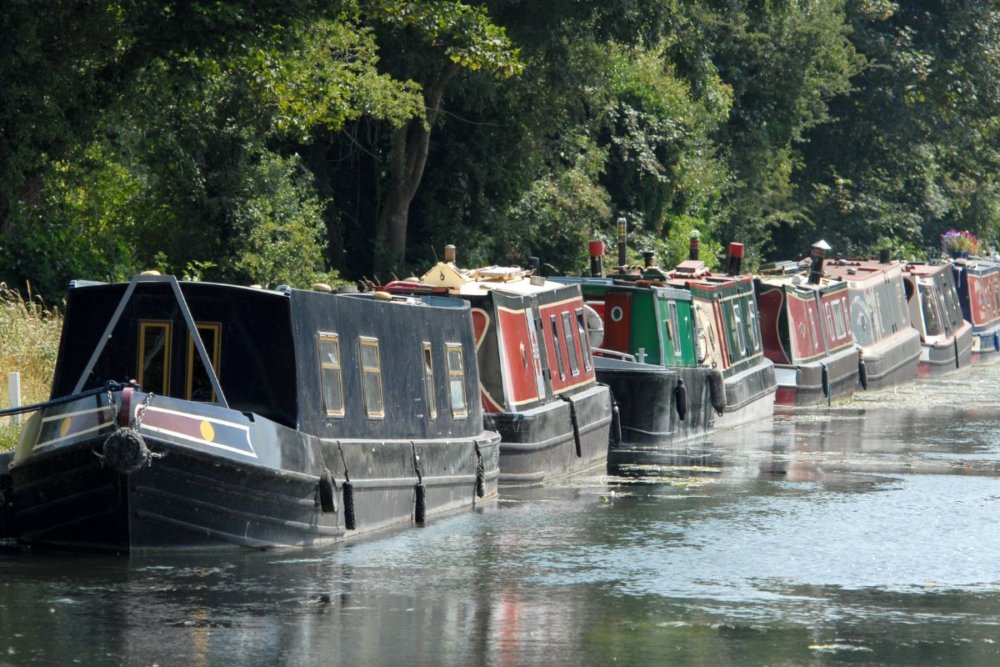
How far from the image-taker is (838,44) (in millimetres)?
48781

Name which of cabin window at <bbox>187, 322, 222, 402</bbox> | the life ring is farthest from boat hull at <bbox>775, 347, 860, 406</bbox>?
cabin window at <bbox>187, 322, 222, 402</bbox>

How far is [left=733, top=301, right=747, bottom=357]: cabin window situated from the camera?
28.3 meters

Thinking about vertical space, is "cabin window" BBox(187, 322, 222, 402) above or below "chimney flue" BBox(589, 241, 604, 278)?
below

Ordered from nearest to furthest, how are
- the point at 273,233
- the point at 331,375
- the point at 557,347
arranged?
1. the point at 331,375
2. the point at 557,347
3. the point at 273,233

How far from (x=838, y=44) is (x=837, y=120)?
21.1 feet

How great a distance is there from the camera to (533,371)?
19.8 metres

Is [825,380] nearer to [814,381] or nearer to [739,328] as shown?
[814,381]

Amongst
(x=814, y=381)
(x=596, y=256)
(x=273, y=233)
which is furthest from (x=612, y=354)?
(x=273, y=233)

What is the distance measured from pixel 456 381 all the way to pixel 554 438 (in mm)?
2566

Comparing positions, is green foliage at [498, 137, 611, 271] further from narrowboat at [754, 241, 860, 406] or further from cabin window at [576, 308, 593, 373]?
cabin window at [576, 308, 593, 373]

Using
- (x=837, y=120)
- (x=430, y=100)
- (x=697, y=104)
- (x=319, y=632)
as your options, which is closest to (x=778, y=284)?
(x=430, y=100)

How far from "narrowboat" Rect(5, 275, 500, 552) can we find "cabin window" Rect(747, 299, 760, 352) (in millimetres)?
13321

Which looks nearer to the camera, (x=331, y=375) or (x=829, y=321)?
(x=331, y=375)

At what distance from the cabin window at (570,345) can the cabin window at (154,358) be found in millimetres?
7758
